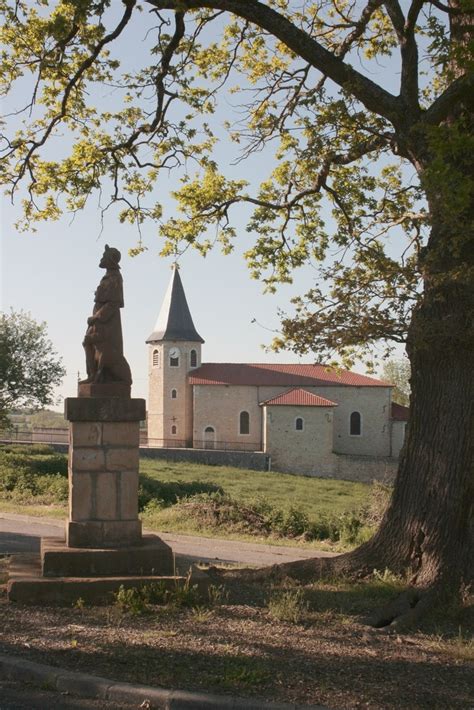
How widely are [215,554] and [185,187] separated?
20.3ft

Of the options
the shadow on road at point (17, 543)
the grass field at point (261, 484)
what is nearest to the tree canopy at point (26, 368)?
the grass field at point (261, 484)

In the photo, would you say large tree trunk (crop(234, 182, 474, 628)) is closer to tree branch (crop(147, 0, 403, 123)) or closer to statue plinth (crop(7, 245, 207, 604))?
tree branch (crop(147, 0, 403, 123))

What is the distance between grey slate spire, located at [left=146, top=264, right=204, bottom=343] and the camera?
6512 centimetres

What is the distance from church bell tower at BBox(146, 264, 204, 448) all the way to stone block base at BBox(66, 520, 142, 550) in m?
Answer: 55.5

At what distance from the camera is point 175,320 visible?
66000 mm

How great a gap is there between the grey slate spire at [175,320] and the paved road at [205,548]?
1925 inches

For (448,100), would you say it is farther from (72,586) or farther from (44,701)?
(44,701)

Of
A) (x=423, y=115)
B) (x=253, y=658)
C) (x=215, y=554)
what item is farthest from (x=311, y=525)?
(x=253, y=658)

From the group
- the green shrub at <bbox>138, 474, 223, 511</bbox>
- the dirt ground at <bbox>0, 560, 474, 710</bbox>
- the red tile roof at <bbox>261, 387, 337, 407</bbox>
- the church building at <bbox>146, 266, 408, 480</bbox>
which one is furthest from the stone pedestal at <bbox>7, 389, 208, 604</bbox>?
the red tile roof at <bbox>261, 387, 337, 407</bbox>

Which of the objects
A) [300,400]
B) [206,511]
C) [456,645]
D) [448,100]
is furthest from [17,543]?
[300,400]

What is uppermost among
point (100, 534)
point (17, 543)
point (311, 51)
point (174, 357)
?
point (174, 357)

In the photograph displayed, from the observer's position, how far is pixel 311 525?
647 inches

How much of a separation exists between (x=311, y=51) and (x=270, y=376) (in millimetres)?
54367

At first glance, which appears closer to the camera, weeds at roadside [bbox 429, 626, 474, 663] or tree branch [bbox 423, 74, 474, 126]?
weeds at roadside [bbox 429, 626, 474, 663]
